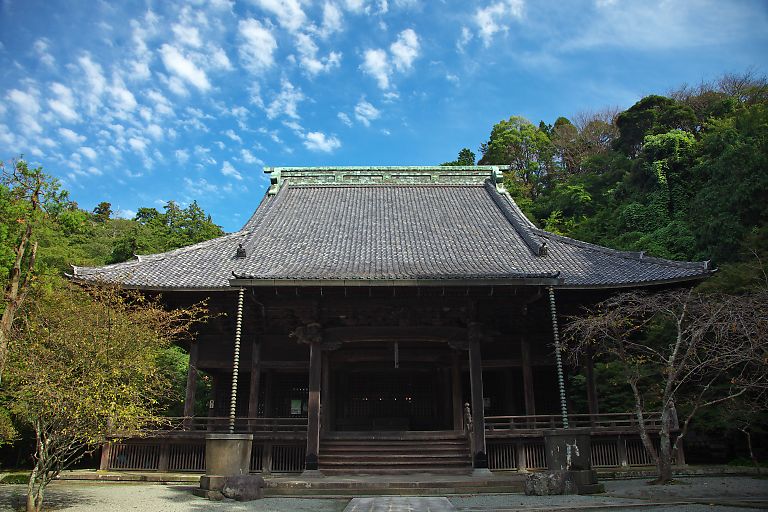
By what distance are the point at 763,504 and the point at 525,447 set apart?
20.0 feet

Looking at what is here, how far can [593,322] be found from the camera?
10289 millimetres

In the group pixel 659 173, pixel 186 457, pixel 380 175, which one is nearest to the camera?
pixel 186 457

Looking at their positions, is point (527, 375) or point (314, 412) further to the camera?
point (527, 375)

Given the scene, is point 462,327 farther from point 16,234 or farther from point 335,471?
point 16,234

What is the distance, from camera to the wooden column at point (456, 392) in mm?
13930

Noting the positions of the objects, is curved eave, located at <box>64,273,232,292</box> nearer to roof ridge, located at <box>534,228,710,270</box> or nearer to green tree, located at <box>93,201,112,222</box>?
roof ridge, located at <box>534,228,710,270</box>

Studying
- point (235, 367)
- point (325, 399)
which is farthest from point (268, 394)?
point (235, 367)

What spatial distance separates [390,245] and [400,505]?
866cm

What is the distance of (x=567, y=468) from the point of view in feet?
32.4

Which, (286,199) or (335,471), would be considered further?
(286,199)

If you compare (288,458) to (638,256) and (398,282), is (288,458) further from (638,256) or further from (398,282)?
(638,256)

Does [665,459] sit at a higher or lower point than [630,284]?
lower

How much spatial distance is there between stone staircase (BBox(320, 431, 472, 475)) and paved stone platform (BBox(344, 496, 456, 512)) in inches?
124

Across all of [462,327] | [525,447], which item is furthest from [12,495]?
[525,447]
